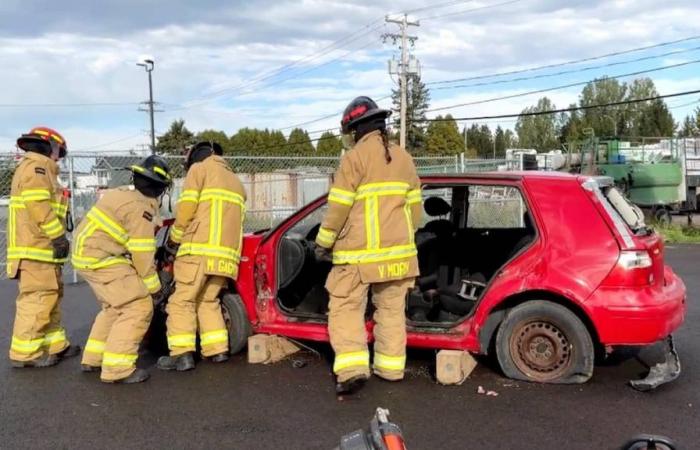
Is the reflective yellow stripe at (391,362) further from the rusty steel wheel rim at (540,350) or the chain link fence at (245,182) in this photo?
the chain link fence at (245,182)

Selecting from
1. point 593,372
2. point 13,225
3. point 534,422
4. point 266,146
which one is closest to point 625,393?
point 593,372

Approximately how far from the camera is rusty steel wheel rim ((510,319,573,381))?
14.8 ft

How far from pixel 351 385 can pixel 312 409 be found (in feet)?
1.10

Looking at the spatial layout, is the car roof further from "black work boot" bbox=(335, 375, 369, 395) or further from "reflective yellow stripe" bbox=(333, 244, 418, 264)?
"black work boot" bbox=(335, 375, 369, 395)

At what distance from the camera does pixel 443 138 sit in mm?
77188

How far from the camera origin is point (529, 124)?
97062 mm

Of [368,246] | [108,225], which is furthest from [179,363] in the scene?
[368,246]

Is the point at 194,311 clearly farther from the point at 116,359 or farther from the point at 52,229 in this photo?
the point at 52,229

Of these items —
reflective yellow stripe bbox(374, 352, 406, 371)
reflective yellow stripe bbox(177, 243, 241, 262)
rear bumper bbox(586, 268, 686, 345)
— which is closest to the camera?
rear bumper bbox(586, 268, 686, 345)

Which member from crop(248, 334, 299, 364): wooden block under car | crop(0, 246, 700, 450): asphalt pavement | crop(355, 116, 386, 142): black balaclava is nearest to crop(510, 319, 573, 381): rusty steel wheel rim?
crop(0, 246, 700, 450): asphalt pavement

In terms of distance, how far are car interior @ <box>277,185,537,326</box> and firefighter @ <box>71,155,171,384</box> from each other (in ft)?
3.37

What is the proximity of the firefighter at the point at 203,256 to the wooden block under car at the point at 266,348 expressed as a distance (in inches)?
8.8

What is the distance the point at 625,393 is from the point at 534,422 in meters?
0.85

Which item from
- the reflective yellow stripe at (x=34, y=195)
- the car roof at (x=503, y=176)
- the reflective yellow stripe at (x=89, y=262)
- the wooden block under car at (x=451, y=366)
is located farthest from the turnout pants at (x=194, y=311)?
the car roof at (x=503, y=176)
